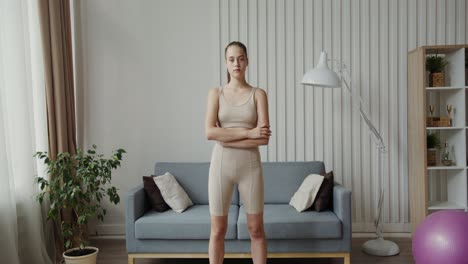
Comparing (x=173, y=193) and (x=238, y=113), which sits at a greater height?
(x=238, y=113)

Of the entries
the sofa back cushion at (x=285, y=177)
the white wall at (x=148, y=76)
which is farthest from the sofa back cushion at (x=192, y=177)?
the white wall at (x=148, y=76)

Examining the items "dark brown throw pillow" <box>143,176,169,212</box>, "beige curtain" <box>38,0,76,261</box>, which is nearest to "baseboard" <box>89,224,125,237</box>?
"beige curtain" <box>38,0,76,261</box>

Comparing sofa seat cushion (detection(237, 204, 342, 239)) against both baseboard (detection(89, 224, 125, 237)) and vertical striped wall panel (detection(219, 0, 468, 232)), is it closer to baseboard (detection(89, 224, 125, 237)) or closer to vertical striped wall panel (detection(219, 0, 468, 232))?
vertical striped wall panel (detection(219, 0, 468, 232))

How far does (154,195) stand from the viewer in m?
4.02

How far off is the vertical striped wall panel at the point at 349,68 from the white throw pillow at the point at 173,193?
1.00m

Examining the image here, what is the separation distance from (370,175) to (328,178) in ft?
3.12

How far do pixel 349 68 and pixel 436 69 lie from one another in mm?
774

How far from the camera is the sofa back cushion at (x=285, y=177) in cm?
430

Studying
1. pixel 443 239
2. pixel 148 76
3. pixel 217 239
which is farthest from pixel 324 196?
pixel 148 76

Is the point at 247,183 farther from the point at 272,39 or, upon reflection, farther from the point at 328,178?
the point at 272,39

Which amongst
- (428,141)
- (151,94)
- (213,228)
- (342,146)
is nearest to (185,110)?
(151,94)

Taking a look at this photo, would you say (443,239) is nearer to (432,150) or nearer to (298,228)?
(298,228)

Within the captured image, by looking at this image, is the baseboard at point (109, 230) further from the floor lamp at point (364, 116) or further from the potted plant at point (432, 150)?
the potted plant at point (432, 150)

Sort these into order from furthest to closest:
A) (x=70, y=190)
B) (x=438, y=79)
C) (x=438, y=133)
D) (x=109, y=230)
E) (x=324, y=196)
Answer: (x=109, y=230) → (x=438, y=133) → (x=438, y=79) → (x=324, y=196) → (x=70, y=190)
